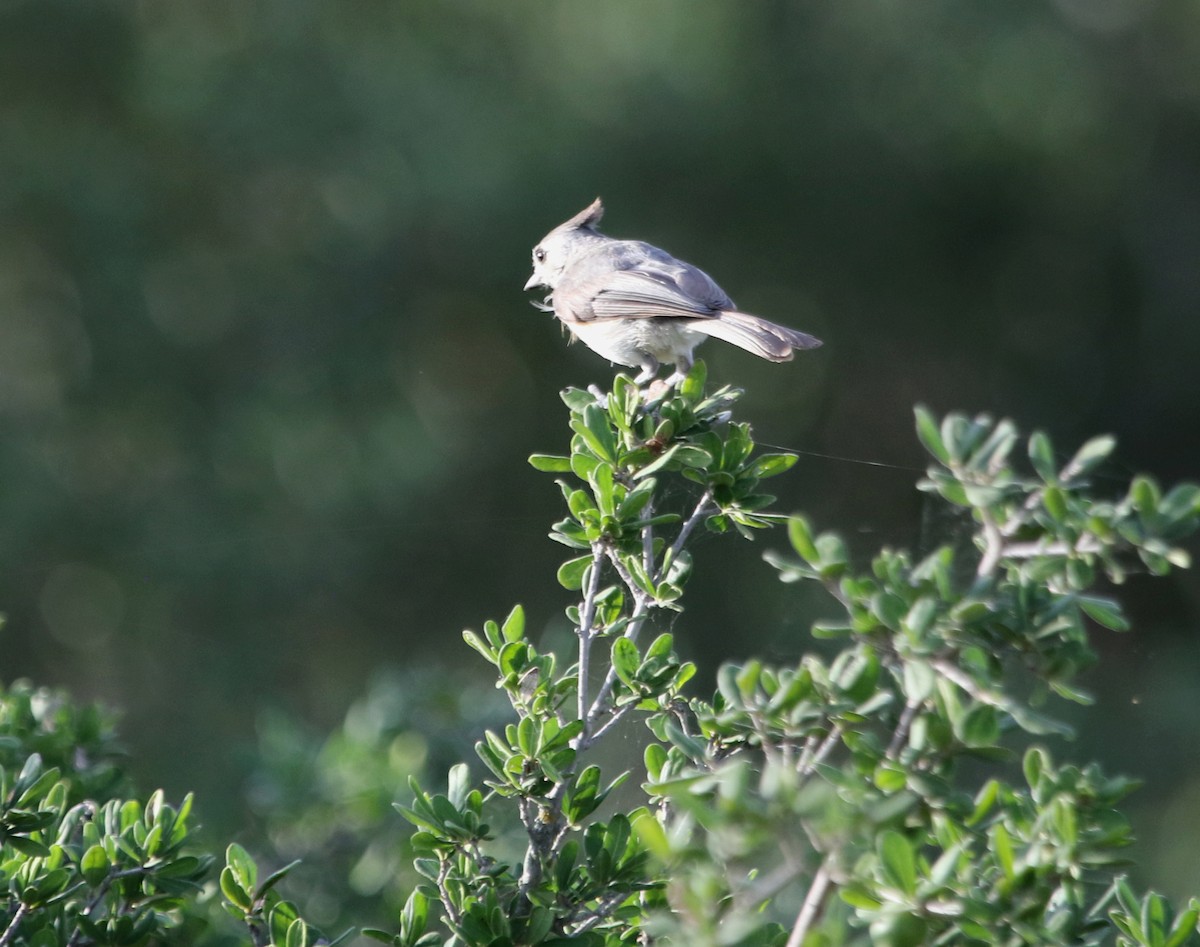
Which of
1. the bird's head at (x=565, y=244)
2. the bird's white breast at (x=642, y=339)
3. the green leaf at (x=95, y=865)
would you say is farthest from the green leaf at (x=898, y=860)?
the bird's head at (x=565, y=244)

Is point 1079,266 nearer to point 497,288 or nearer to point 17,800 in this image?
point 497,288

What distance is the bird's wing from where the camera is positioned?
257 cm

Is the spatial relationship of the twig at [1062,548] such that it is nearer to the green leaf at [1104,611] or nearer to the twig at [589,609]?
the green leaf at [1104,611]

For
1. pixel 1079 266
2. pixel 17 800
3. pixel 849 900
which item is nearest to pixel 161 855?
pixel 17 800

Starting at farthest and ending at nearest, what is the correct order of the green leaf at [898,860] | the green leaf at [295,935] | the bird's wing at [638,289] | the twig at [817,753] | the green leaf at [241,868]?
the bird's wing at [638,289]
the green leaf at [241,868]
the green leaf at [295,935]
the twig at [817,753]
the green leaf at [898,860]

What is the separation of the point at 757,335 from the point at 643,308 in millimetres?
415

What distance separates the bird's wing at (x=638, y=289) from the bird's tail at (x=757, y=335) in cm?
4

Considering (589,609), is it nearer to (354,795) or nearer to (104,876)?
(104,876)

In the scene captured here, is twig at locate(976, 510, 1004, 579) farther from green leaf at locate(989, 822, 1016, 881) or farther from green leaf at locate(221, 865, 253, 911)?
green leaf at locate(221, 865, 253, 911)

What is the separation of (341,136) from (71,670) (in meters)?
3.46

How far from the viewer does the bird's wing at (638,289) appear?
8.43 ft

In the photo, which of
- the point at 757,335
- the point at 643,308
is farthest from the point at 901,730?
the point at 643,308

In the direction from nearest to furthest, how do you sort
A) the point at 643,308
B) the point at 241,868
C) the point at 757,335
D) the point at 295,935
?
the point at 295,935 < the point at 241,868 < the point at 757,335 < the point at 643,308

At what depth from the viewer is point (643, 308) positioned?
2.62 meters
